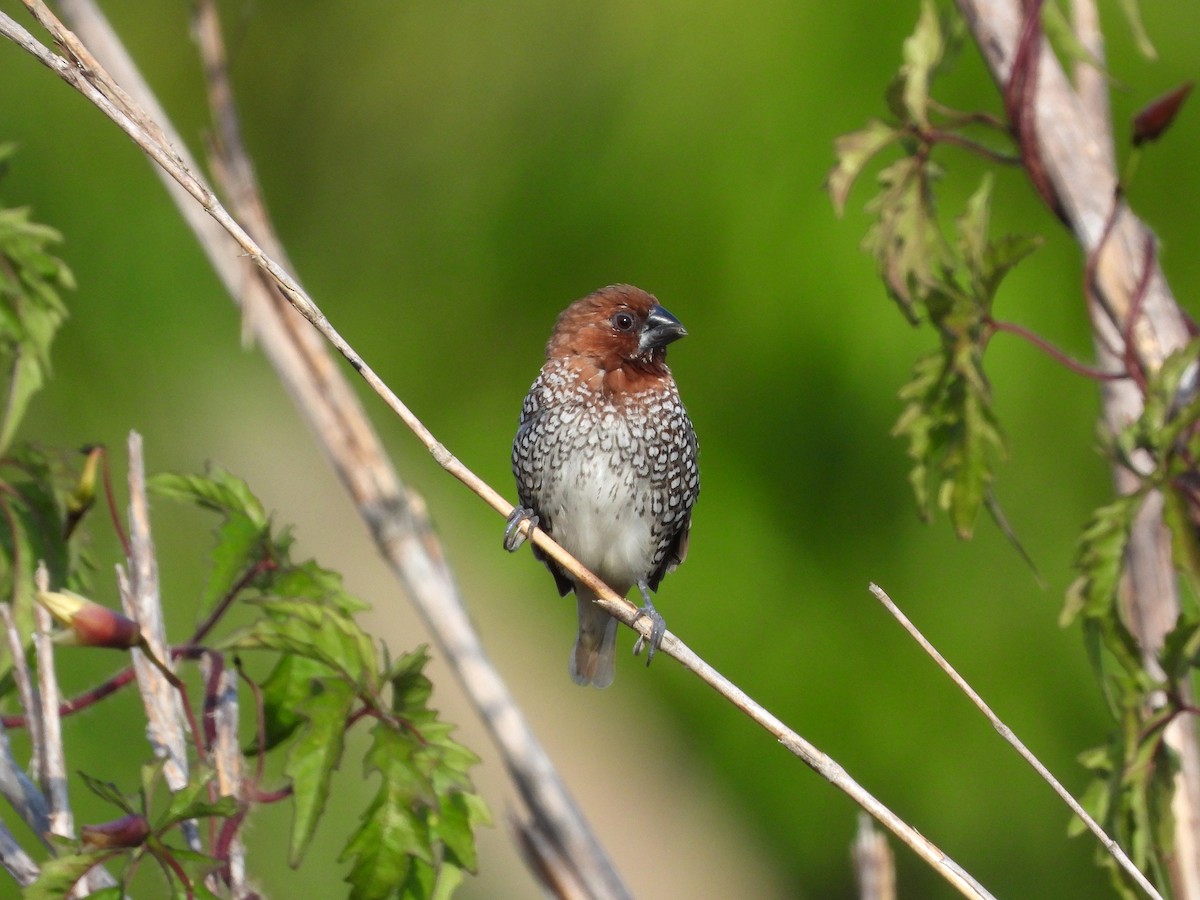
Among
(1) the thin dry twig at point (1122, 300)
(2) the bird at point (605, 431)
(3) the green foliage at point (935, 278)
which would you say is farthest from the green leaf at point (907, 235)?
(2) the bird at point (605, 431)

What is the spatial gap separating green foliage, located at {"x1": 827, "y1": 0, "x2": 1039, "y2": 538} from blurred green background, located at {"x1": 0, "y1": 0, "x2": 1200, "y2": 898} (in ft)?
7.09

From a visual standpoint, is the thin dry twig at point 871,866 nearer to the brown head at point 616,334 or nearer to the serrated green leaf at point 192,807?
the serrated green leaf at point 192,807

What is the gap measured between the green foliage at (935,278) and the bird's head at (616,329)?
825 millimetres

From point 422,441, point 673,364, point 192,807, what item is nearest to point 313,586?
point 422,441

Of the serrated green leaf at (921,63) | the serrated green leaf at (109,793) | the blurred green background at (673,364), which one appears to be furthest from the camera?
the blurred green background at (673,364)

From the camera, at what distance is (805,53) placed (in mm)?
5398

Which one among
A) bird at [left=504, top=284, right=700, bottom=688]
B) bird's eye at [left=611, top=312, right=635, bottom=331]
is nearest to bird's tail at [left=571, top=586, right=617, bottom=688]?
bird at [left=504, top=284, right=700, bottom=688]

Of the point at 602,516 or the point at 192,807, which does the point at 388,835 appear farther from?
the point at 602,516

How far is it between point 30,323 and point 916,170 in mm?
1667

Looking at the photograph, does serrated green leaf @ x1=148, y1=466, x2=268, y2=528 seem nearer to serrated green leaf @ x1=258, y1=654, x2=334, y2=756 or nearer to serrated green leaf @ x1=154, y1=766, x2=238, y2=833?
serrated green leaf @ x1=258, y1=654, x2=334, y2=756

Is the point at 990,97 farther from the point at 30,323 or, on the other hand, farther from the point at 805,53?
the point at 30,323

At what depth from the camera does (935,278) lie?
2717 millimetres

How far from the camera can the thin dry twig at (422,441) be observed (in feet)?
5.73

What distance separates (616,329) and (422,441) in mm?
1651
